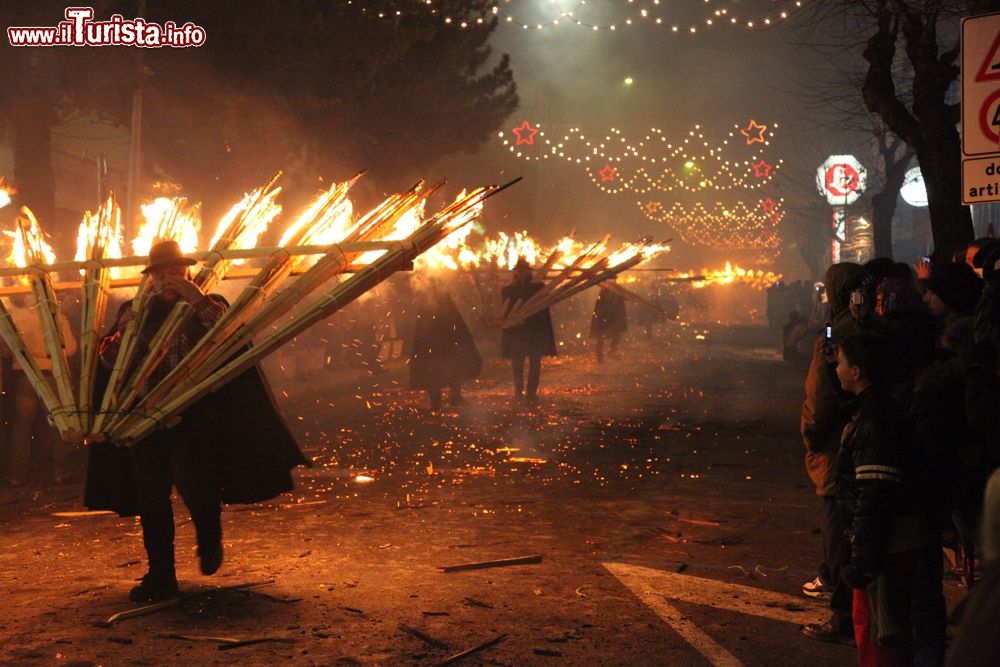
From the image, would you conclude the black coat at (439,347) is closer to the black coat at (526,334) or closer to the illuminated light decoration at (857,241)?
the black coat at (526,334)

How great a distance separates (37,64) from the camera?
1772 centimetres

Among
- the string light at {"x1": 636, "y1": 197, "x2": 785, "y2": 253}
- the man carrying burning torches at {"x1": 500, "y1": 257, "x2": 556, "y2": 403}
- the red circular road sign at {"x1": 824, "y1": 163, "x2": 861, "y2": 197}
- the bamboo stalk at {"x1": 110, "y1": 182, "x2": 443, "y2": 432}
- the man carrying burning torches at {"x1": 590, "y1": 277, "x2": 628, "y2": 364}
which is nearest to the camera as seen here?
the bamboo stalk at {"x1": 110, "y1": 182, "x2": 443, "y2": 432}

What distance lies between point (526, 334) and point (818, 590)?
1134 centimetres

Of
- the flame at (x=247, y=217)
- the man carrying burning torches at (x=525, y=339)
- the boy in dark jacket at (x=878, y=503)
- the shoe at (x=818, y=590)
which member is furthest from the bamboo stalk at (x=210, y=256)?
the man carrying burning torches at (x=525, y=339)

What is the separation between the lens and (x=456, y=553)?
724 centimetres

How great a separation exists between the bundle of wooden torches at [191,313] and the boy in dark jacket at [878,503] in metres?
2.17

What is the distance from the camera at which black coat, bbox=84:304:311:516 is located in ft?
21.0

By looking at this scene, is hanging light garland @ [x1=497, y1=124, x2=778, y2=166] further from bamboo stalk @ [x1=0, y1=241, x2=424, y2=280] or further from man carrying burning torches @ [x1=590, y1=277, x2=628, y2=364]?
bamboo stalk @ [x1=0, y1=241, x2=424, y2=280]

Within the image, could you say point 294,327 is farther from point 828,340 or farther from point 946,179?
point 946,179

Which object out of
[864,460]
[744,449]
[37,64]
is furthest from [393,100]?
[864,460]

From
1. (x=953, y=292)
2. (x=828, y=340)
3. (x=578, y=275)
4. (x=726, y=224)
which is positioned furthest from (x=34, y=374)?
(x=726, y=224)

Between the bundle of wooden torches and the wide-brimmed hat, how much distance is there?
136mm

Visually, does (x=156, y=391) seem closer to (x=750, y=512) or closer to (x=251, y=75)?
(x=750, y=512)

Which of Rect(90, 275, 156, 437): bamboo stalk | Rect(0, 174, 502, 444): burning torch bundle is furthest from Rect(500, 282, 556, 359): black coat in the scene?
Rect(90, 275, 156, 437): bamboo stalk
